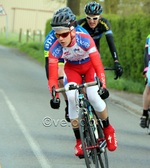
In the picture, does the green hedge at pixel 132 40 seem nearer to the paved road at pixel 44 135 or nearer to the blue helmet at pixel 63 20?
the paved road at pixel 44 135

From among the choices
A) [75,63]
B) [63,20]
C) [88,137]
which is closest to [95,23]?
[75,63]

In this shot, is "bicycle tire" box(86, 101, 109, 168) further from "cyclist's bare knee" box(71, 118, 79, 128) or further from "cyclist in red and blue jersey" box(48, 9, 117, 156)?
"cyclist's bare knee" box(71, 118, 79, 128)

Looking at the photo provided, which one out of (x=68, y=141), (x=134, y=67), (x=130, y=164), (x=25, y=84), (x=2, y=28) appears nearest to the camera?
(x=130, y=164)

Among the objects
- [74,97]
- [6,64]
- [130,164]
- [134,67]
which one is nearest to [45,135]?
[130,164]

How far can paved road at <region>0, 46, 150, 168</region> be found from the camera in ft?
28.8

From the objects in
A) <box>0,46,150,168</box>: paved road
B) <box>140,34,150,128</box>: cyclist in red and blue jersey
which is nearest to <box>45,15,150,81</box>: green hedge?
<box>0,46,150,168</box>: paved road

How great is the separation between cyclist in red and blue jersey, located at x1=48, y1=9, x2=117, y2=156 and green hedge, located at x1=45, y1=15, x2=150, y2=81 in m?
11.8

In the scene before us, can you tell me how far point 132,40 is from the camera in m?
22.1

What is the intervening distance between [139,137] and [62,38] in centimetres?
427

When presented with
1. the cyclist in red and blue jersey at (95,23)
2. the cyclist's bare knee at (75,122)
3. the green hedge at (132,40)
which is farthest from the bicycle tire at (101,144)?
the green hedge at (132,40)

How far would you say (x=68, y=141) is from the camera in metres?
10.5

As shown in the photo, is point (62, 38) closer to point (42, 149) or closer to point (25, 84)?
point (42, 149)

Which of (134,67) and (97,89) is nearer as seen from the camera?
(97,89)

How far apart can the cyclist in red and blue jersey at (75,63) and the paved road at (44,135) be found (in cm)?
71
